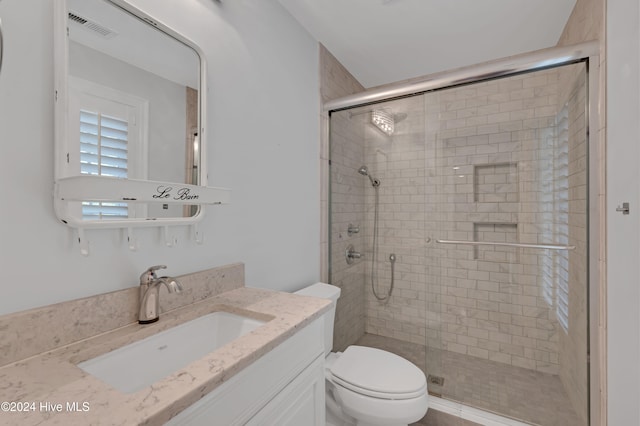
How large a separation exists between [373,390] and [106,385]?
111cm

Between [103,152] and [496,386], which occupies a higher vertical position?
[103,152]

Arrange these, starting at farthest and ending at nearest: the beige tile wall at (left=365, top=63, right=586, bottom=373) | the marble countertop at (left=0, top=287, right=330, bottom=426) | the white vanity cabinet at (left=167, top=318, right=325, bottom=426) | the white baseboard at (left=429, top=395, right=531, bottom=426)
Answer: the beige tile wall at (left=365, top=63, right=586, bottom=373), the white baseboard at (left=429, top=395, right=531, bottom=426), the white vanity cabinet at (left=167, top=318, right=325, bottom=426), the marble countertop at (left=0, top=287, right=330, bottom=426)

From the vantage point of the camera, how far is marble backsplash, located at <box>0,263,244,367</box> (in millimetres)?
667

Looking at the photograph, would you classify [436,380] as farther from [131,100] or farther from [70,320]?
[131,100]

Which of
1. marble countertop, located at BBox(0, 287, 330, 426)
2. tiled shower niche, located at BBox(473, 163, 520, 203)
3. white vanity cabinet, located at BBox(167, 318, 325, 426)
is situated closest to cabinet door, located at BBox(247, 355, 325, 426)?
white vanity cabinet, located at BBox(167, 318, 325, 426)

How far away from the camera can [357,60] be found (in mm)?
2268

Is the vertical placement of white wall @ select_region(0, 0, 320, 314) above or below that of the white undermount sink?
above

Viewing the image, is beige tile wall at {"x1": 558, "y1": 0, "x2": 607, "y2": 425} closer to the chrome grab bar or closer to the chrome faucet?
the chrome grab bar

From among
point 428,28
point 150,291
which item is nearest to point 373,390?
point 150,291

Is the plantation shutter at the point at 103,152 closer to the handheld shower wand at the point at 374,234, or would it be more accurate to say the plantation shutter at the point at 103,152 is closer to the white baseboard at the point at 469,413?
the handheld shower wand at the point at 374,234

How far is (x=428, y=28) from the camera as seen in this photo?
185 centimetres

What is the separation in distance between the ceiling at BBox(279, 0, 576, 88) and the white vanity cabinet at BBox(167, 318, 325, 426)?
179cm

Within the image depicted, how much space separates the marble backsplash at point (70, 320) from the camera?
2.19 ft
